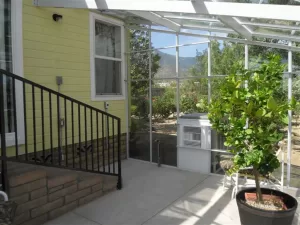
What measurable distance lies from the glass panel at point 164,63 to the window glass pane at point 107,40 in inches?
38.1

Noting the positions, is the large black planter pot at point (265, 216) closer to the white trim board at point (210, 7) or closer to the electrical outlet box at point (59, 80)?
the white trim board at point (210, 7)

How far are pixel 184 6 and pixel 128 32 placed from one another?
11.6 feet

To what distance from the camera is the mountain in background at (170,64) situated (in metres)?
4.97

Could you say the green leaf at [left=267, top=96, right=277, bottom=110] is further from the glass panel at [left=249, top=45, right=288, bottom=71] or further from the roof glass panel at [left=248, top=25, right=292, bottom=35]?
the glass panel at [left=249, top=45, right=288, bottom=71]

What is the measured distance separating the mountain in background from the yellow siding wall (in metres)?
1.50

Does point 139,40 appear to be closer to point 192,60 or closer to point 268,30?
point 192,60

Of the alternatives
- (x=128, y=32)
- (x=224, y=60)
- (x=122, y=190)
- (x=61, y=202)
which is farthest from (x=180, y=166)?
(x=128, y=32)

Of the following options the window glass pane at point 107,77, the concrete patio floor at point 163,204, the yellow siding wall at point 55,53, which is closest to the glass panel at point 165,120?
the concrete patio floor at point 163,204

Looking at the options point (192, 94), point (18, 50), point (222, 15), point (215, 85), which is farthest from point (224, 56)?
point (18, 50)

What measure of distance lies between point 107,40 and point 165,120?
2.23 meters

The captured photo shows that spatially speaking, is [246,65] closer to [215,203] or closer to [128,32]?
[215,203]

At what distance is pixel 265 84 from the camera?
108 inches

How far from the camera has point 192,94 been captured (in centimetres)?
498

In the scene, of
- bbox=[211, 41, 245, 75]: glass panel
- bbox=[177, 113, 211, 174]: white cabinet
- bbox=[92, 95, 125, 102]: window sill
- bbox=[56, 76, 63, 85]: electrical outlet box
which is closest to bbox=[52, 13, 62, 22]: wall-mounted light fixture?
bbox=[56, 76, 63, 85]: electrical outlet box
